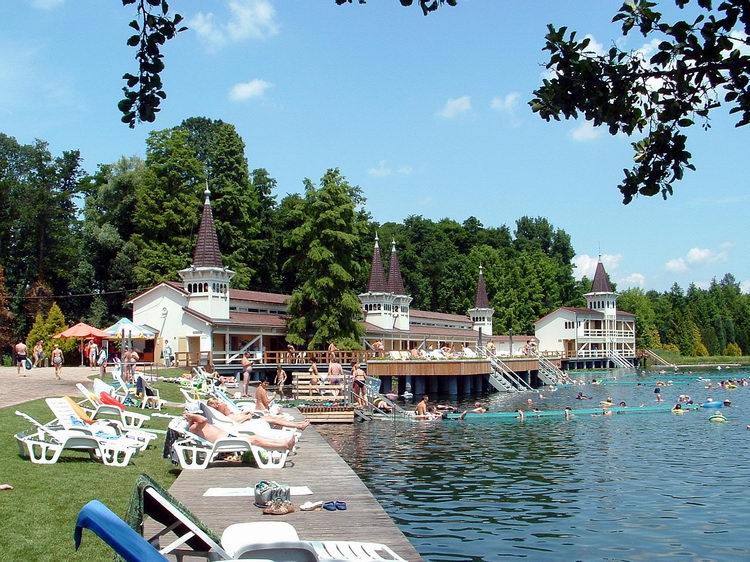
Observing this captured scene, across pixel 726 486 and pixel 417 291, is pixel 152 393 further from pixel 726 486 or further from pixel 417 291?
pixel 417 291

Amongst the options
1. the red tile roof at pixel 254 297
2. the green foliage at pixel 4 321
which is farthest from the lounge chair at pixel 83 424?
the green foliage at pixel 4 321

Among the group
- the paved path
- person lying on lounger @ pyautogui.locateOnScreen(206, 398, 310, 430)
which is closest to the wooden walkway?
person lying on lounger @ pyautogui.locateOnScreen(206, 398, 310, 430)

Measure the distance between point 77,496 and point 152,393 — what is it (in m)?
17.3

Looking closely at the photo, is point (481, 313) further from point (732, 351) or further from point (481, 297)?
point (732, 351)

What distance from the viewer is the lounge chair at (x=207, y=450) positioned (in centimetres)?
1342

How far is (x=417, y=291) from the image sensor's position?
92938mm

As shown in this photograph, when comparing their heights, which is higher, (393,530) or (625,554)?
(393,530)

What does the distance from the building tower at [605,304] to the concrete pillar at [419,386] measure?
49.2 metres

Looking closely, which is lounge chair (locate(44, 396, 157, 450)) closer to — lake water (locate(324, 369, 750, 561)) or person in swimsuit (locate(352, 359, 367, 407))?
lake water (locate(324, 369, 750, 561))

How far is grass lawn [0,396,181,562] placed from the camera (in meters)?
7.92

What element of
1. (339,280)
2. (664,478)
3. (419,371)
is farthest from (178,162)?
(664,478)

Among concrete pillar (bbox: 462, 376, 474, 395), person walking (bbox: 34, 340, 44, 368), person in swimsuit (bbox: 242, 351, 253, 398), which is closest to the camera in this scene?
person in swimsuit (bbox: 242, 351, 253, 398)

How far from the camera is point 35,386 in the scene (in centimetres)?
2845

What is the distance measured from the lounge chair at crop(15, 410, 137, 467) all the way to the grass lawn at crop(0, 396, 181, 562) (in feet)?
0.49
